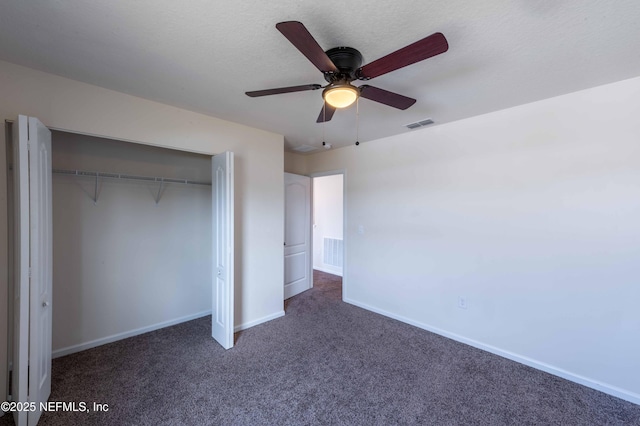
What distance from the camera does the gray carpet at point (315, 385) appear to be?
1830 mm

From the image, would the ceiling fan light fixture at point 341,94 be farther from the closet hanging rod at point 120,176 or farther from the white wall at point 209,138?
the closet hanging rod at point 120,176

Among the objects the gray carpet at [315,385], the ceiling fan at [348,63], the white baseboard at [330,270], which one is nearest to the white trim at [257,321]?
the gray carpet at [315,385]

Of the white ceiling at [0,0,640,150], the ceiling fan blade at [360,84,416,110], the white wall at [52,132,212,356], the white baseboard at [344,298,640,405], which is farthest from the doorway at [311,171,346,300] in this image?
the ceiling fan blade at [360,84,416,110]

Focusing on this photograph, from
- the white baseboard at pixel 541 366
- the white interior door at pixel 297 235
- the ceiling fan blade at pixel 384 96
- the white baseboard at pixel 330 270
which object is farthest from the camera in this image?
the white baseboard at pixel 330 270

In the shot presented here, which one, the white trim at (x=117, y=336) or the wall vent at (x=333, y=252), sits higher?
the wall vent at (x=333, y=252)

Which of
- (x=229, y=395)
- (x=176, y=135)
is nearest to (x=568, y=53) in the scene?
(x=176, y=135)

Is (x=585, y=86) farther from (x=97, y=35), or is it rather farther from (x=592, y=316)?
(x=97, y=35)

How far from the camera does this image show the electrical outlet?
2837mm

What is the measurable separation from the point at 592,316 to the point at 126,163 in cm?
483

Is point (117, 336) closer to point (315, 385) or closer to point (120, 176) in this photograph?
point (120, 176)

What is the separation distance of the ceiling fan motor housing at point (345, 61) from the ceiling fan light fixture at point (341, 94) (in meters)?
0.08

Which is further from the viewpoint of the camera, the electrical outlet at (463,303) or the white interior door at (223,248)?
the electrical outlet at (463,303)

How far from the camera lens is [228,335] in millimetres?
2656

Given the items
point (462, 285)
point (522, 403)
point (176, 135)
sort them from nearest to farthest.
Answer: point (522, 403) < point (176, 135) < point (462, 285)
